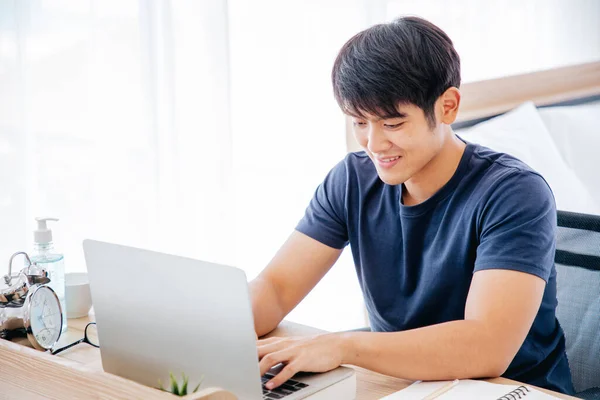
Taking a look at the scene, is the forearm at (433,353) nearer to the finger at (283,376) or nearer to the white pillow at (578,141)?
the finger at (283,376)

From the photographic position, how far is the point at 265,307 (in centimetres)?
133

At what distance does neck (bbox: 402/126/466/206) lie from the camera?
1.34 meters

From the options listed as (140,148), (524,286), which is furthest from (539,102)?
(524,286)

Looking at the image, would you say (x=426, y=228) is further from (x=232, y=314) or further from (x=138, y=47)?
(x=138, y=47)

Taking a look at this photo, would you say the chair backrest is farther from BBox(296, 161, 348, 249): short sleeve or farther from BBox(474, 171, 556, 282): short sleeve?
BBox(296, 161, 348, 249): short sleeve

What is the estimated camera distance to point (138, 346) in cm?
94

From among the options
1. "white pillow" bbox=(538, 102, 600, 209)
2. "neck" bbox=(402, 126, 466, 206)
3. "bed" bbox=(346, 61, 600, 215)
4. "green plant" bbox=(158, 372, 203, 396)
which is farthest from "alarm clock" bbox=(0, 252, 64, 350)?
"white pillow" bbox=(538, 102, 600, 209)

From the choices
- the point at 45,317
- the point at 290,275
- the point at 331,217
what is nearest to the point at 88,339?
the point at 45,317

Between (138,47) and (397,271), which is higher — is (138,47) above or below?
above

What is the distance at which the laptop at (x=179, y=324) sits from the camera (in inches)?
32.7

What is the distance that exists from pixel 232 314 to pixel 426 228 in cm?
61

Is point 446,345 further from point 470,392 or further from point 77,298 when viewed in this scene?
point 77,298

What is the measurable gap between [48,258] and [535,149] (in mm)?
1603

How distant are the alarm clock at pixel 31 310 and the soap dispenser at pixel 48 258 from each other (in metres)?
0.05
